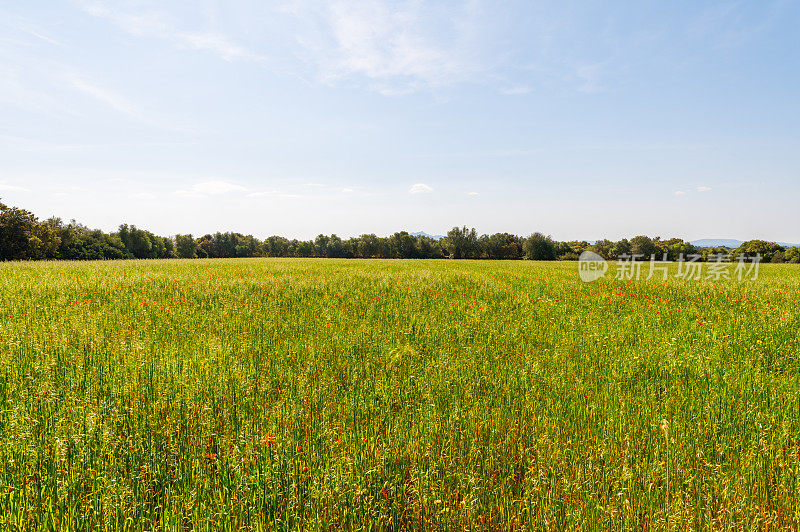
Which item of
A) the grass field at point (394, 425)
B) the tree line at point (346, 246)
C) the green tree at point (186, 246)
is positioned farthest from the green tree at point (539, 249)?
the green tree at point (186, 246)

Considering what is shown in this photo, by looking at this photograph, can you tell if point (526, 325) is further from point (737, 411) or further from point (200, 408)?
point (200, 408)

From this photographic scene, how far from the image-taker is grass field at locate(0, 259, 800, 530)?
7.80ft

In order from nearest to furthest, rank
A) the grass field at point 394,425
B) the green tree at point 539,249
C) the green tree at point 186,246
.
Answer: the grass field at point 394,425, the green tree at point 539,249, the green tree at point 186,246

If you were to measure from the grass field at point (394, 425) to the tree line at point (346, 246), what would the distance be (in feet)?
253

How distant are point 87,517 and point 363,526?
1899mm

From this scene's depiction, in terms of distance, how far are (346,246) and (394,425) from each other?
11175 cm

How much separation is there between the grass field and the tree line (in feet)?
253

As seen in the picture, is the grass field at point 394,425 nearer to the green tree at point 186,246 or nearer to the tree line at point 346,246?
the tree line at point 346,246

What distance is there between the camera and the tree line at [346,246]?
6738cm

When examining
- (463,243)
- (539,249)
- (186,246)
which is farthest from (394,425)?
(186,246)

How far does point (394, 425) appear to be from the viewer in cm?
336

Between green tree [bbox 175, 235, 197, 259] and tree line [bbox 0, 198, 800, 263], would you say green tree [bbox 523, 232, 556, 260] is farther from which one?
green tree [bbox 175, 235, 197, 259]

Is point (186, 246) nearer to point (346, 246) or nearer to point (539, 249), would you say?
point (346, 246)

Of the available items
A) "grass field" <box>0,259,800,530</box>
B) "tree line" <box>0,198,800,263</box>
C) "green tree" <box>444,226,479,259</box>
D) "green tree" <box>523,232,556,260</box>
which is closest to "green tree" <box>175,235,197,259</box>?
"tree line" <box>0,198,800,263</box>
